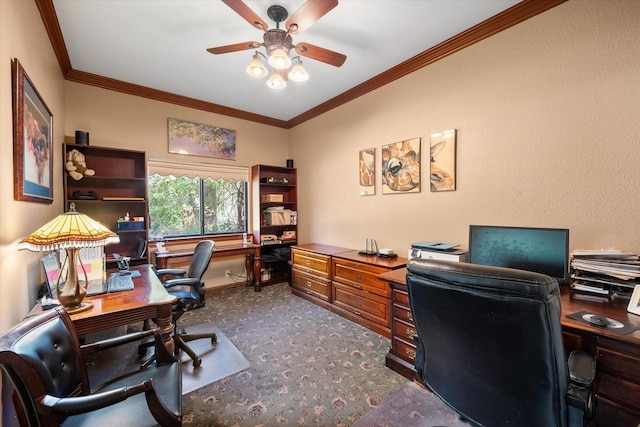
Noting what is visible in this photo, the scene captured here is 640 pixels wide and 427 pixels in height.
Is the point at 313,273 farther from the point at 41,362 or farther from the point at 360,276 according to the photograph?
the point at 41,362

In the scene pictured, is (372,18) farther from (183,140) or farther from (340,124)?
(183,140)


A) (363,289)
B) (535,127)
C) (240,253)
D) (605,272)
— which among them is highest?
(535,127)

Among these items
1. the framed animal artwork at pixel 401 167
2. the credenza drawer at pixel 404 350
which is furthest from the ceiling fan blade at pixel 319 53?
the credenza drawer at pixel 404 350

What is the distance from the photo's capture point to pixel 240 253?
425cm

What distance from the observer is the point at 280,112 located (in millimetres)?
4594

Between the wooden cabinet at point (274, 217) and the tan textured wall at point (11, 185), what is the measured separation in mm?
2650

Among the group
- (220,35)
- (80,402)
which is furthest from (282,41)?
(80,402)

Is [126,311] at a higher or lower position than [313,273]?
higher

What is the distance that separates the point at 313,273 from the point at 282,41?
2748 millimetres

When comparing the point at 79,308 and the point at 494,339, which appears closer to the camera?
the point at 494,339

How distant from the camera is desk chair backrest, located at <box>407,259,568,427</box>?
863mm

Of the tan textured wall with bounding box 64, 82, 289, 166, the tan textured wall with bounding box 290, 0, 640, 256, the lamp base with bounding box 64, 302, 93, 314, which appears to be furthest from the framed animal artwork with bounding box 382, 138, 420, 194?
the lamp base with bounding box 64, 302, 93, 314

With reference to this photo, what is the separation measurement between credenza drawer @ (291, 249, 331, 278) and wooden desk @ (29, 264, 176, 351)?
198 centimetres

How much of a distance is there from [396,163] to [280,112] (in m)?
2.44
